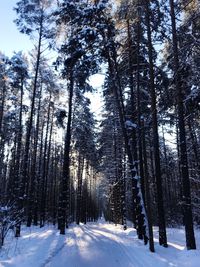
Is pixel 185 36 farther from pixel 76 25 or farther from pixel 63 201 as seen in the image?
pixel 63 201

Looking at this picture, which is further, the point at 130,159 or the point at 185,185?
the point at 130,159

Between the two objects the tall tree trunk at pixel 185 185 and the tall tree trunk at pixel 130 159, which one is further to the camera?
the tall tree trunk at pixel 130 159

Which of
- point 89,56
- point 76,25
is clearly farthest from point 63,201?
point 76,25

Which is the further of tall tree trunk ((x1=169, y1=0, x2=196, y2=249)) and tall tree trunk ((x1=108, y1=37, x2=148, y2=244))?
tall tree trunk ((x1=108, y1=37, x2=148, y2=244))

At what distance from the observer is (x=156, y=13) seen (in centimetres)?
1622

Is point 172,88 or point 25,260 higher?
point 172,88

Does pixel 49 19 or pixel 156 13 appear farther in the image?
pixel 49 19

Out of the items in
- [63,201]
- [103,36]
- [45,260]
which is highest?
[103,36]

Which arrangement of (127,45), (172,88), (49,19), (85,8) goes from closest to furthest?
A: (85,8), (172,88), (127,45), (49,19)

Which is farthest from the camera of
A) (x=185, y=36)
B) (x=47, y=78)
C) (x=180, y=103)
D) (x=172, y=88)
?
(x=47, y=78)

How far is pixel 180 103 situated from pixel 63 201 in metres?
10.3

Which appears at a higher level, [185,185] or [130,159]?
[130,159]

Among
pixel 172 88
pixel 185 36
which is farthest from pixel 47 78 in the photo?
pixel 185 36

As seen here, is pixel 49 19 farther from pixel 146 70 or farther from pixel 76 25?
pixel 146 70
